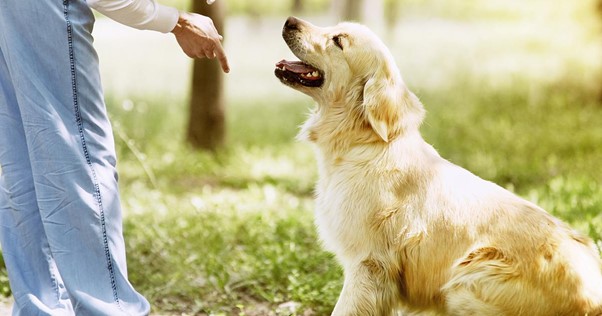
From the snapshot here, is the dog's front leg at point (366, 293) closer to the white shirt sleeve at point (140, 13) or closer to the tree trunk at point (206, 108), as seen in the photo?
the white shirt sleeve at point (140, 13)

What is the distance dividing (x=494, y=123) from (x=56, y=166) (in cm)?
814

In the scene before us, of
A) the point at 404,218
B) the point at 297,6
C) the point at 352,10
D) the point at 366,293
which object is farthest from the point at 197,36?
the point at 297,6

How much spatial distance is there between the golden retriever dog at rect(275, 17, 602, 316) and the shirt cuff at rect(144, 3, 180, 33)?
0.78 meters

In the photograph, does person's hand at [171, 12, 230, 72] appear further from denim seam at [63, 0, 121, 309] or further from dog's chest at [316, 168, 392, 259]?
dog's chest at [316, 168, 392, 259]

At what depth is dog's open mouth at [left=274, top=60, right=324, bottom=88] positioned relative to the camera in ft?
13.7

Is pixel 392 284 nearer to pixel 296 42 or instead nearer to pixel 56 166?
pixel 296 42

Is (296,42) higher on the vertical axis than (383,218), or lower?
higher

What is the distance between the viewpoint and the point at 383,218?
3.92 m

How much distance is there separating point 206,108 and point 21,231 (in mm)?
5961

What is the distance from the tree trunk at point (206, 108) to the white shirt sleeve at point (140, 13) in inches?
232

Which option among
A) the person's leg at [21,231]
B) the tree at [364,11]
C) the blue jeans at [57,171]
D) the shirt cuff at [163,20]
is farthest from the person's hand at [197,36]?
the tree at [364,11]

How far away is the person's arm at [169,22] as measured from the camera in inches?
132

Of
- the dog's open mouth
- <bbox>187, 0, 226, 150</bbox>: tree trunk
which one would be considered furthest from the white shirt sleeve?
<bbox>187, 0, 226, 150</bbox>: tree trunk

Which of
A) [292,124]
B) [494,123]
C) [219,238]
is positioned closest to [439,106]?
[494,123]
